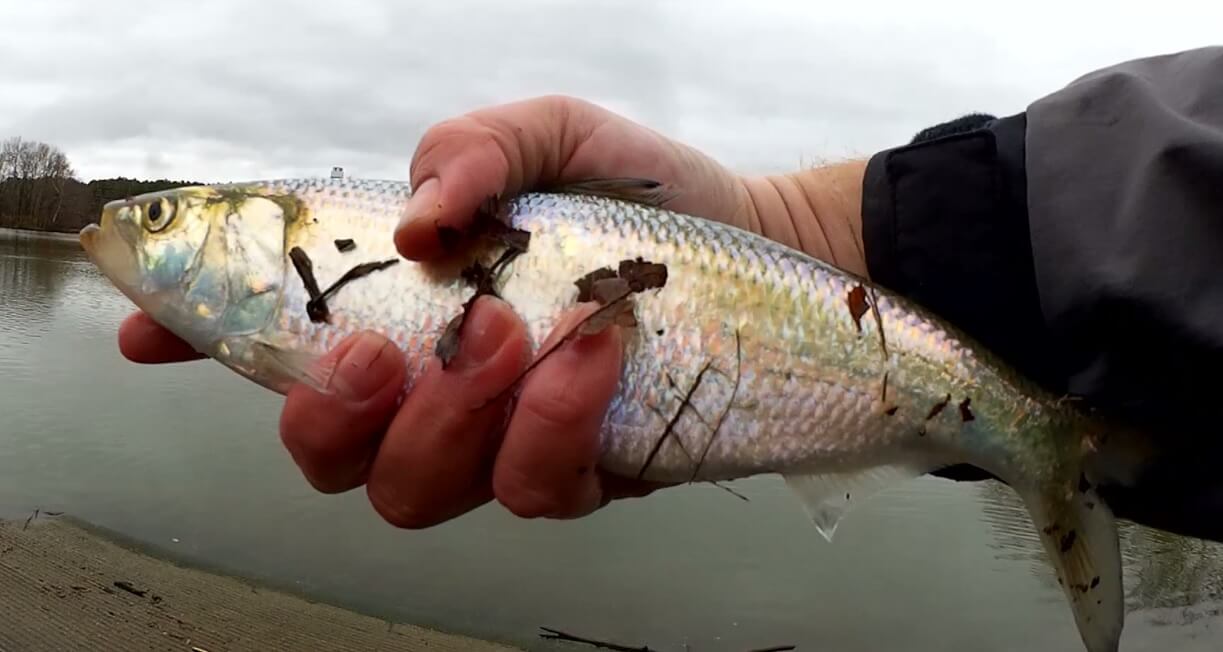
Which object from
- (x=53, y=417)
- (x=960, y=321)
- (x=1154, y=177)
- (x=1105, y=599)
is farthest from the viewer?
(x=53, y=417)

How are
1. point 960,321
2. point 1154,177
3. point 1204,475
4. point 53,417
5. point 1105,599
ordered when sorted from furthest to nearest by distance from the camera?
point 53,417, point 960,321, point 1105,599, point 1204,475, point 1154,177

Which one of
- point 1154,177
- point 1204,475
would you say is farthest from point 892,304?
point 1204,475

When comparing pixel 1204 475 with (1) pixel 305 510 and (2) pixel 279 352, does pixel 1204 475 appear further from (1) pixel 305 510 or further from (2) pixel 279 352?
(1) pixel 305 510

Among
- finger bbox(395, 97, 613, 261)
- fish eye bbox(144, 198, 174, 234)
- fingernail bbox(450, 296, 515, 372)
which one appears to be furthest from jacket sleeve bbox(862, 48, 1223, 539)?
fish eye bbox(144, 198, 174, 234)

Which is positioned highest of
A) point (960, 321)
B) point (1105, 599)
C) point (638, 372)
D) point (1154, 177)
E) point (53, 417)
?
point (1154, 177)

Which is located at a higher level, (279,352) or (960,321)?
(960,321)

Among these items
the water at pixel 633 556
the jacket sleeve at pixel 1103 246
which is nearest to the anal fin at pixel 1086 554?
the jacket sleeve at pixel 1103 246
